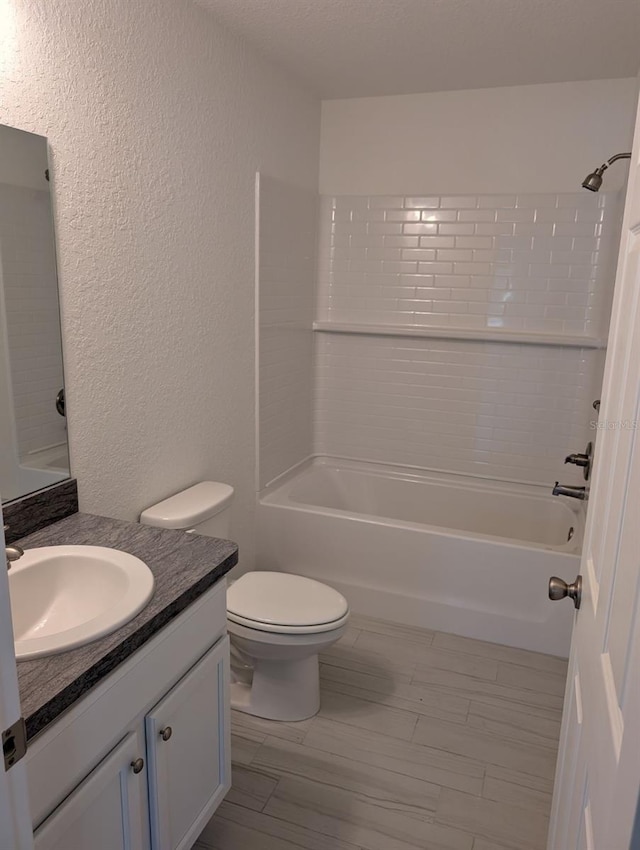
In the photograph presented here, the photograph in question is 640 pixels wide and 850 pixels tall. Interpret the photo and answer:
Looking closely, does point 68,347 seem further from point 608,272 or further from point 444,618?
point 608,272

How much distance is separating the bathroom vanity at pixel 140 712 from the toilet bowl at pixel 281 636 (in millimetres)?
419

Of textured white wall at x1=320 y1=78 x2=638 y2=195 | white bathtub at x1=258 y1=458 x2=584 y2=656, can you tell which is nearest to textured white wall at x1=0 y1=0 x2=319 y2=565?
white bathtub at x1=258 y1=458 x2=584 y2=656

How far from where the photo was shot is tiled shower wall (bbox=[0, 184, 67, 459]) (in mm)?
1579

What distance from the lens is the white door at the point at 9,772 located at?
651mm

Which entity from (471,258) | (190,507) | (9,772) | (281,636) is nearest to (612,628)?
(9,772)

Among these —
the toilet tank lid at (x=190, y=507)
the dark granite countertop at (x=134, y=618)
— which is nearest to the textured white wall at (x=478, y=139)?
the toilet tank lid at (x=190, y=507)

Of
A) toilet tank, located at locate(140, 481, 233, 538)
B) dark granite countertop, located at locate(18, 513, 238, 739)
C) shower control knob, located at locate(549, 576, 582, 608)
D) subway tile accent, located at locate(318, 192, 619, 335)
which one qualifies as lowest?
toilet tank, located at locate(140, 481, 233, 538)

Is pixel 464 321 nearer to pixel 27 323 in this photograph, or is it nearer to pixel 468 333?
pixel 468 333

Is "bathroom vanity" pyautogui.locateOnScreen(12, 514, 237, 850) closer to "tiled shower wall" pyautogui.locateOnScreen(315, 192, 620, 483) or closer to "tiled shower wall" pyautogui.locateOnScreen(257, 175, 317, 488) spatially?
"tiled shower wall" pyautogui.locateOnScreen(257, 175, 317, 488)

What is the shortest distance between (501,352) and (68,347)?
2207 millimetres

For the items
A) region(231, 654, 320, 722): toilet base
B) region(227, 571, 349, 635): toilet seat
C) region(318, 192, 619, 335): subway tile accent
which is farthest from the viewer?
region(318, 192, 619, 335): subway tile accent

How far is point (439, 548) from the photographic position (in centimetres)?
280

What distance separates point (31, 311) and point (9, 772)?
1.25m

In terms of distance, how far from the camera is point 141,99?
1976 mm
